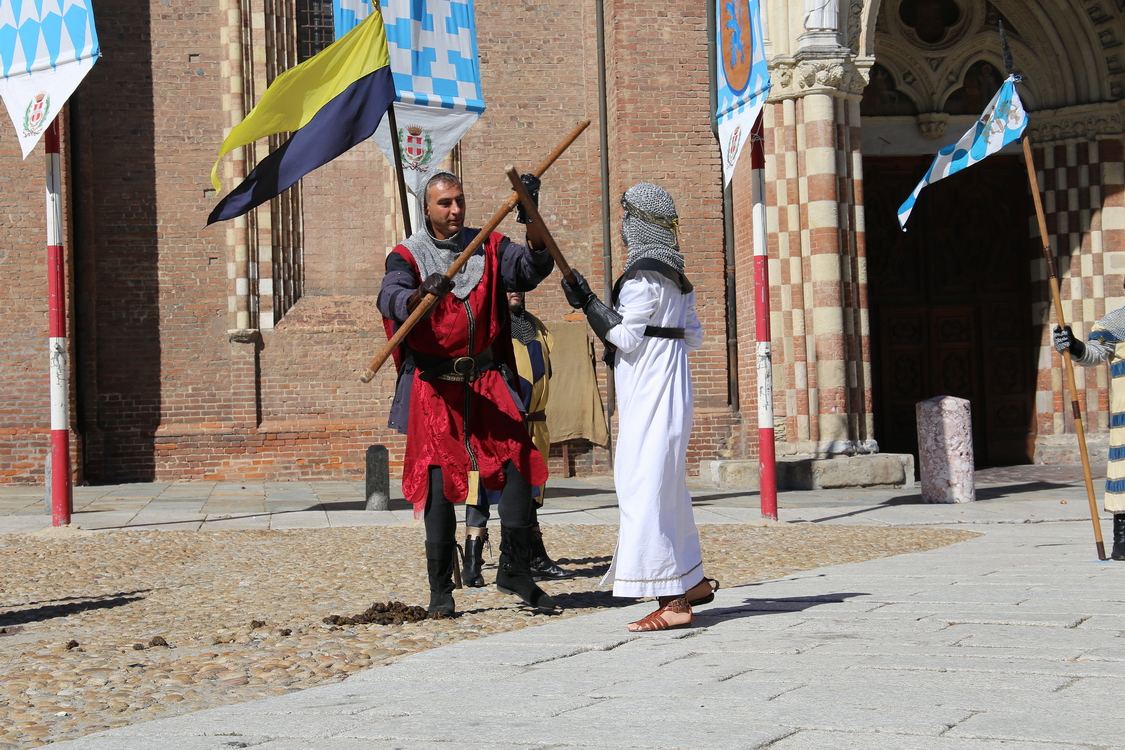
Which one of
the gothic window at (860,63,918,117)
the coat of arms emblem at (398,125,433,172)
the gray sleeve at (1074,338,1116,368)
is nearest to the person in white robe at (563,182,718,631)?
the gray sleeve at (1074,338,1116,368)

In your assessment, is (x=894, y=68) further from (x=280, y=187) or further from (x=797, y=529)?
(x=280, y=187)

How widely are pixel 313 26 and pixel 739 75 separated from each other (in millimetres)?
8184

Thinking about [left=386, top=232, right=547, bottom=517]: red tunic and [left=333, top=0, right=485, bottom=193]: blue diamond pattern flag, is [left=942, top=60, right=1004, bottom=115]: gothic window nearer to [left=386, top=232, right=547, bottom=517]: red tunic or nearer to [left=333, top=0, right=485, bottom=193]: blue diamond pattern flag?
[left=333, top=0, right=485, bottom=193]: blue diamond pattern flag

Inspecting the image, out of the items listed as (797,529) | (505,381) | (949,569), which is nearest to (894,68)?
(797,529)

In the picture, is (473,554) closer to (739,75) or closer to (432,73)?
(739,75)

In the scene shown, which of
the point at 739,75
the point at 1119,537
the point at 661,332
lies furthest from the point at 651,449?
the point at 739,75

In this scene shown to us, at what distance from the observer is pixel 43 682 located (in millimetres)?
4152

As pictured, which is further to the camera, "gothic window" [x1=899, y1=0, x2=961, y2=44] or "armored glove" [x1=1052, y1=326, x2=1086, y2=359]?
"gothic window" [x1=899, y1=0, x2=961, y2=44]

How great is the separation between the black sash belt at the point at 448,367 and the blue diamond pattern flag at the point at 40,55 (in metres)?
5.41

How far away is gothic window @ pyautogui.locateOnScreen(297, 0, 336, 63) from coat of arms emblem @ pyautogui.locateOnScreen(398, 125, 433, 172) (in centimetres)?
568

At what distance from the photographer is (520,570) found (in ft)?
17.2

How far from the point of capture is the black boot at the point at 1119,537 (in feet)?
22.4

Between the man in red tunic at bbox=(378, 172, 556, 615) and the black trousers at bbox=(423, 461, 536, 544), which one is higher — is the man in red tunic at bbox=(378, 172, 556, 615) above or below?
above

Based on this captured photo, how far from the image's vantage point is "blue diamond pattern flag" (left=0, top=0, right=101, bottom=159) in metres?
9.12
